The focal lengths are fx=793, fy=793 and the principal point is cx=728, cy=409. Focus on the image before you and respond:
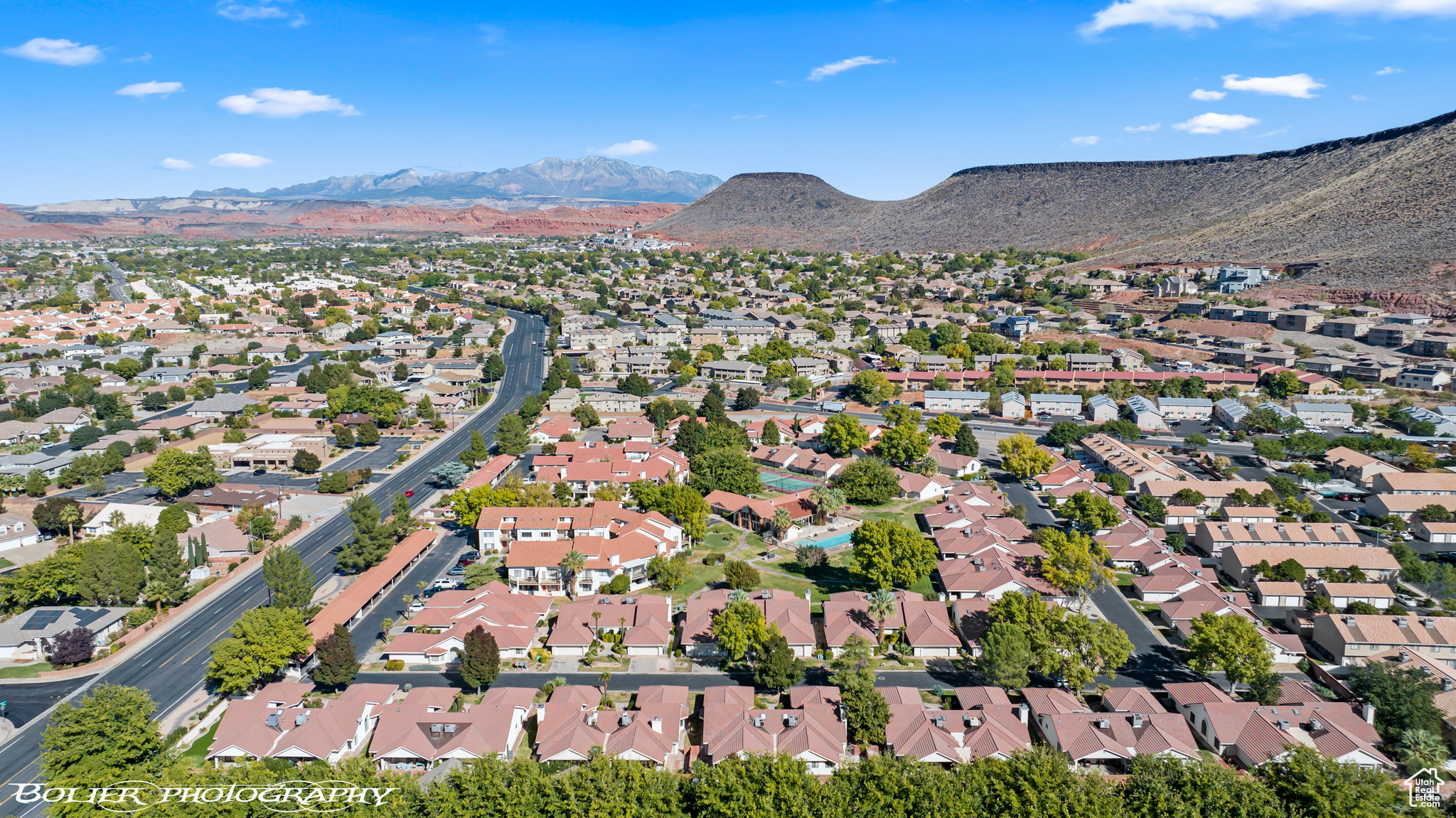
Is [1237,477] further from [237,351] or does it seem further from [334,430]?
[237,351]

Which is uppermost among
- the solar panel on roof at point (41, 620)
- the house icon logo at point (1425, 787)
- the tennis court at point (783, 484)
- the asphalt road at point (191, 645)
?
the tennis court at point (783, 484)

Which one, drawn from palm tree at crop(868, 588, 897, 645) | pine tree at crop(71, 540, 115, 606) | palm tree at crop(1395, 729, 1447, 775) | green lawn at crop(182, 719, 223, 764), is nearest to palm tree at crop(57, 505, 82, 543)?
pine tree at crop(71, 540, 115, 606)

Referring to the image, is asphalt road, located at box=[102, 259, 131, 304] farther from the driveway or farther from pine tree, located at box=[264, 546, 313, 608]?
the driveway

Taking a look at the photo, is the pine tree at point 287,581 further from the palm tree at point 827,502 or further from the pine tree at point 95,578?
the palm tree at point 827,502

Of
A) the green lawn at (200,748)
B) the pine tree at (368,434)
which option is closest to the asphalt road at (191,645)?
the green lawn at (200,748)

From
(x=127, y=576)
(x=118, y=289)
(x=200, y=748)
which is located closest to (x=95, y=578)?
(x=127, y=576)

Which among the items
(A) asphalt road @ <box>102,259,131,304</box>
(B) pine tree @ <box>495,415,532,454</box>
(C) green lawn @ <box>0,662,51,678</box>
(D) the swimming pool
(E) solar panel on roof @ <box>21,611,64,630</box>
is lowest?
(C) green lawn @ <box>0,662,51,678</box>

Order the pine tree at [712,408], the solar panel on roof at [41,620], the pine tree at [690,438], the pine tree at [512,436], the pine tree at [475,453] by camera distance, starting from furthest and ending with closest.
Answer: the pine tree at [712,408] → the pine tree at [512,436] → the pine tree at [690,438] → the pine tree at [475,453] → the solar panel on roof at [41,620]
